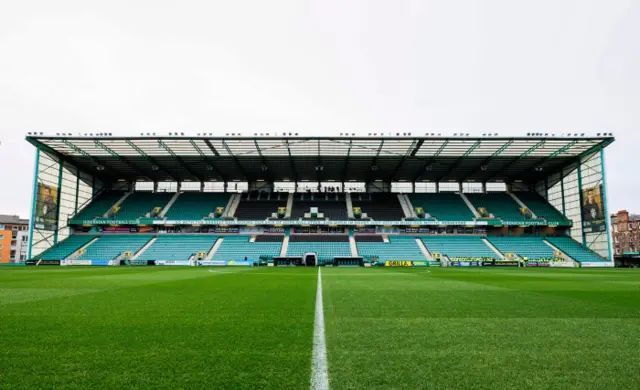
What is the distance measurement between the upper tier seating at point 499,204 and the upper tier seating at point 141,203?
1741 inches

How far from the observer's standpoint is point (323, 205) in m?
54.2

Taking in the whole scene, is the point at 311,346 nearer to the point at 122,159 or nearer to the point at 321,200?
the point at 122,159

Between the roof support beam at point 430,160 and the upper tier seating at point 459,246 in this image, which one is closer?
the roof support beam at point 430,160

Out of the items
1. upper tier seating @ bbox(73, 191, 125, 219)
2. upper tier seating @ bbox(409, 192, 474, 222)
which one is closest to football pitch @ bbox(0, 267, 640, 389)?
upper tier seating @ bbox(409, 192, 474, 222)

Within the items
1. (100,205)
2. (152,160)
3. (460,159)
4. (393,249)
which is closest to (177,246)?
(152,160)

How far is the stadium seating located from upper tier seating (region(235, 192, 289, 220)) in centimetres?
554

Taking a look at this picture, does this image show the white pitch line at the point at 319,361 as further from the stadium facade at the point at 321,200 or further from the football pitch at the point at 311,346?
the stadium facade at the point at 321,200

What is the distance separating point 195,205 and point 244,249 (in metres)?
11.8

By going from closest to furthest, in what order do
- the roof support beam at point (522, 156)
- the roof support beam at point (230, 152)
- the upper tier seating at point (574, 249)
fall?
the roof support beam at point (230, 152), the roof support beam at point (522, 156), the upper tier seating at point (574, 249)

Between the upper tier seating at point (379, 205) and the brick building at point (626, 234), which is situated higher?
the upper tier seating at point (379, 205)

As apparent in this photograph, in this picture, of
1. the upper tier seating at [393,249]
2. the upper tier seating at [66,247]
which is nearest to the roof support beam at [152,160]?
the upper tier seating at [66,247]

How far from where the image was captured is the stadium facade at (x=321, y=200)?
43.1m

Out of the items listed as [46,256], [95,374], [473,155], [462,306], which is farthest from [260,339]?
[46,256]

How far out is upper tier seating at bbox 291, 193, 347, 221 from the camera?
5203 cm
